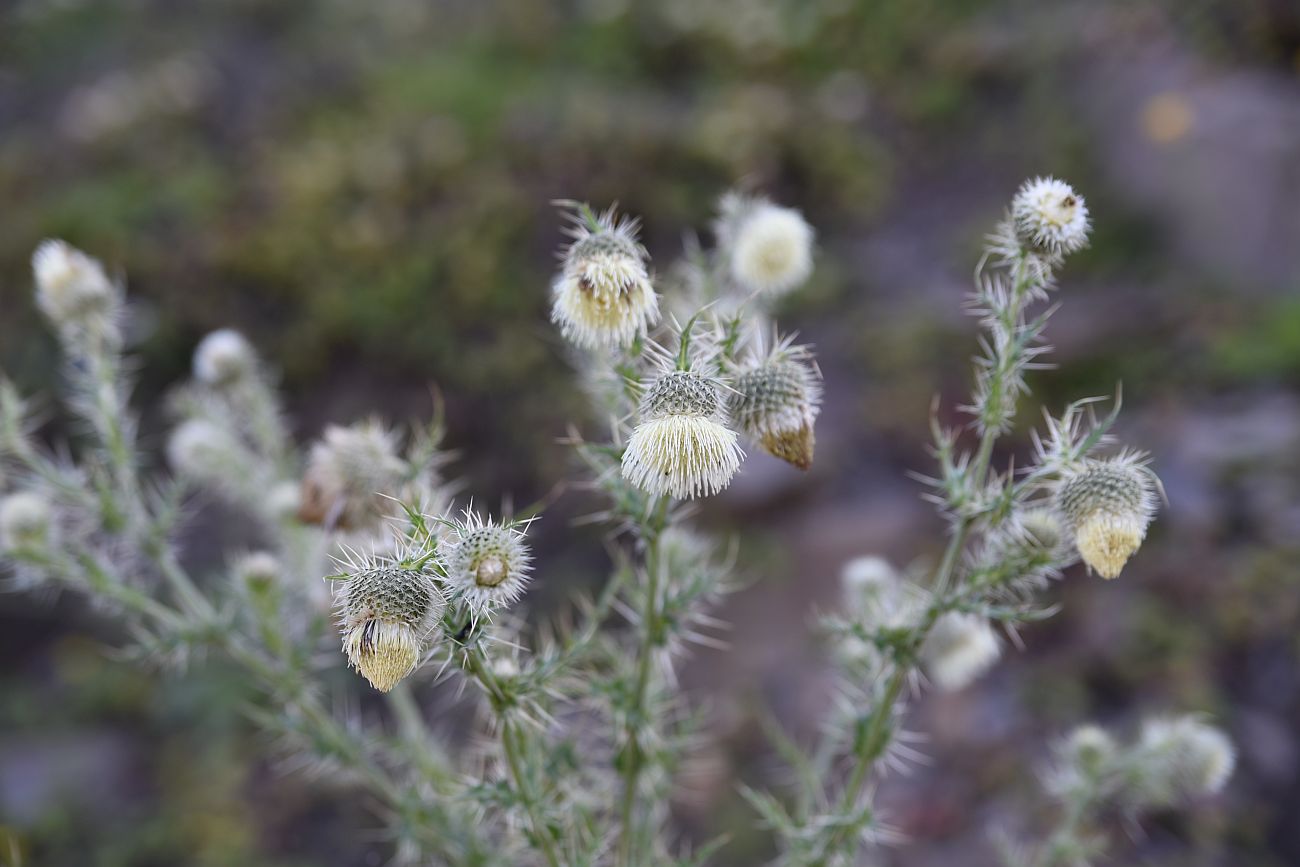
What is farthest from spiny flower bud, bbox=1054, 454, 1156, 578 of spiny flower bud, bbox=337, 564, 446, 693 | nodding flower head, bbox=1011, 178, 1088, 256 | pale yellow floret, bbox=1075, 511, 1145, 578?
spiny flower bud, bbox=337, 564, 446, 693

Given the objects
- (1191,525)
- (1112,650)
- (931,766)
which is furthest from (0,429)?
(1191,525)

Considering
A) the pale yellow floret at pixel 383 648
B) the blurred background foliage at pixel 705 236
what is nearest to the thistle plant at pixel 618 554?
the pale yellow floret at pixel 383 648

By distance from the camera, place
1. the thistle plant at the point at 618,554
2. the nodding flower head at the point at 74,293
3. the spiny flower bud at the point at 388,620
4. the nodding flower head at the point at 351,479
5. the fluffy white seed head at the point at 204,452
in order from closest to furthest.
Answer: the spiny flower bud at the point at 388,620 < the thistle plant at the point at 618,554 < the nodding flower head at the point at 351,479 < the nodding flower head at the point at 74,293 < the fluffy white seed head at the point at 204,452

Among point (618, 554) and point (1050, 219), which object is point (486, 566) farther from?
point (1050, 219)

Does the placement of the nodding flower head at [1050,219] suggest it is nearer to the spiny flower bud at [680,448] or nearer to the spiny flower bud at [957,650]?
the spiny flower bud at [680,448]

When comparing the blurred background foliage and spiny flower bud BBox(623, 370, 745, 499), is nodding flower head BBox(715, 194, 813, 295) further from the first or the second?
the blurred background foliage

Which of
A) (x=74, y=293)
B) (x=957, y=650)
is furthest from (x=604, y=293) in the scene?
(x=74, y=293)

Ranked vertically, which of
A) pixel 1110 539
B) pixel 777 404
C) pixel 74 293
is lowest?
pixel 1110 539
